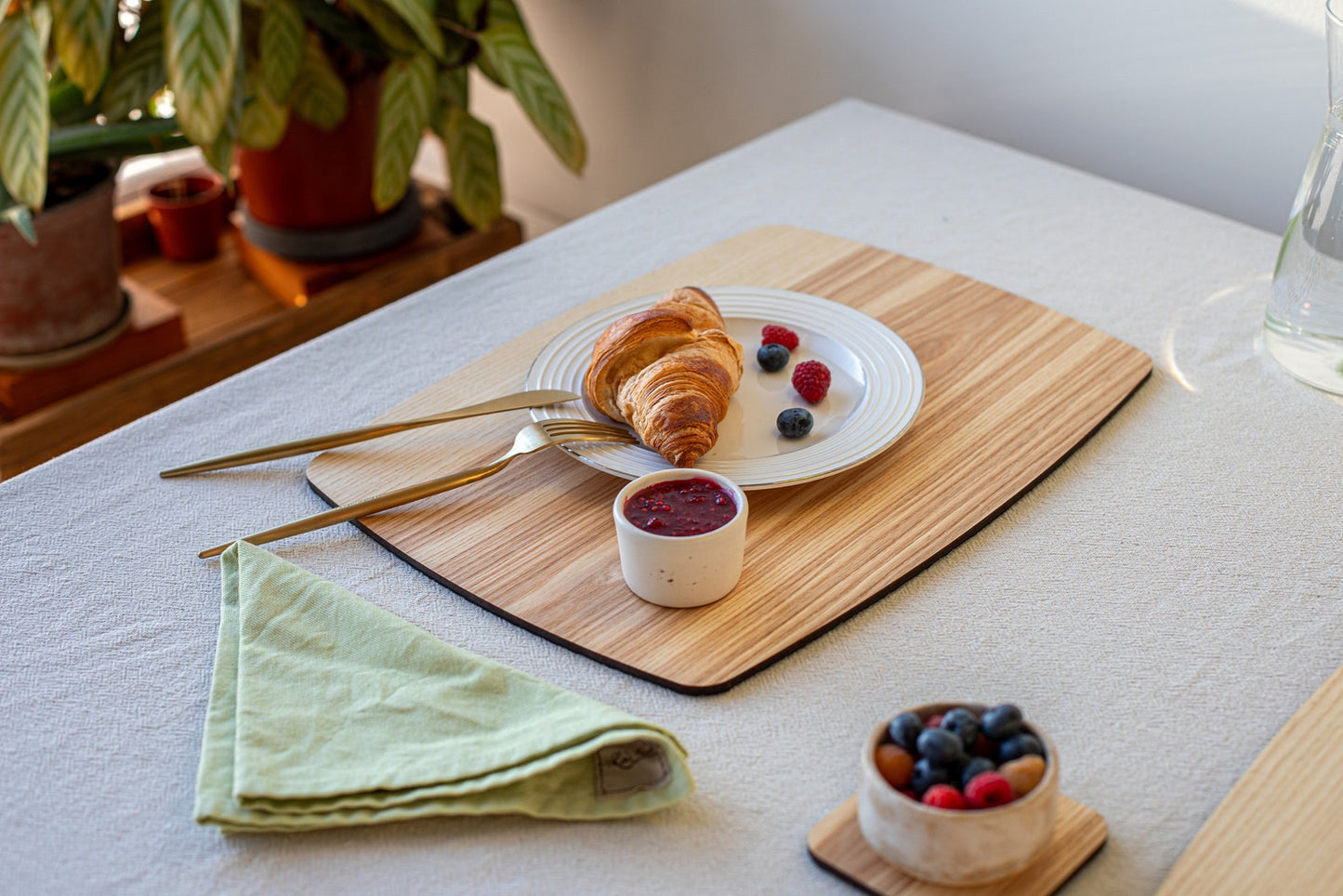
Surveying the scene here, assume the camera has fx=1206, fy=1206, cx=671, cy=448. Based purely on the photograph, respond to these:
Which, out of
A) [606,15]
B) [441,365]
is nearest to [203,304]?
[606,15]

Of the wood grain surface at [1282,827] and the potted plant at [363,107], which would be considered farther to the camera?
the potted plant at [363,107]

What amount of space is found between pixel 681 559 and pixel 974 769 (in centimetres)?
24

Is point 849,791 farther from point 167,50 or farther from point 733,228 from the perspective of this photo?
point 167,50

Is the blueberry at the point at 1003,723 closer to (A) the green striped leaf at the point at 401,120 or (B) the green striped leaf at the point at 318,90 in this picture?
(A) the green striped leaf at the point at 401,120

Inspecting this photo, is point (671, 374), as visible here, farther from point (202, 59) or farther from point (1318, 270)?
point (202, 59)

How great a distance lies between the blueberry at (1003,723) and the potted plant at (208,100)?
115 centimetres

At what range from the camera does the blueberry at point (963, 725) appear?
0.59 metres

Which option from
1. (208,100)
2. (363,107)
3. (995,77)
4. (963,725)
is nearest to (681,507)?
(963,725)

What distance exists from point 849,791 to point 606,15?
1.71m

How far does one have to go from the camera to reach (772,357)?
1.01 meters

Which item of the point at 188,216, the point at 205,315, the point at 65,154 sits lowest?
the point at 205,315

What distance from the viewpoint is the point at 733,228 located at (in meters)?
1.26

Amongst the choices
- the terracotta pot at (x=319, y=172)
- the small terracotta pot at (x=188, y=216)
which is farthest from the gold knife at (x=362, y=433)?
the small terracotta pot at (x=188, y=216)

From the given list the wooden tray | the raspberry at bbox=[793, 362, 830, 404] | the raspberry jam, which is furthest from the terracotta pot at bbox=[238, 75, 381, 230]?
the raspberry jam
